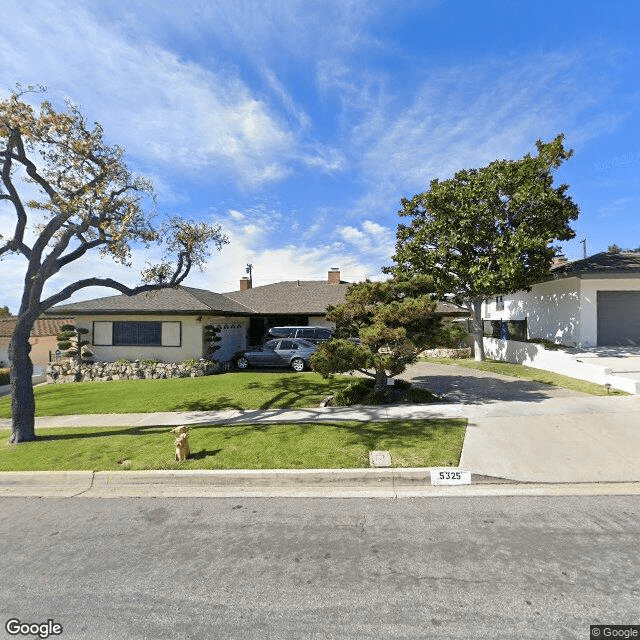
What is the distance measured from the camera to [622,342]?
1597 cm

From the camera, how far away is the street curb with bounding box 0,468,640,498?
5.36 meters

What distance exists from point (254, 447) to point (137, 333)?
1301cm

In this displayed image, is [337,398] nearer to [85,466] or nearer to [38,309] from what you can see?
[85,466]

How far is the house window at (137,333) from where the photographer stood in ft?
57.7

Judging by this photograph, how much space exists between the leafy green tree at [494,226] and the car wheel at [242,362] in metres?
8.92

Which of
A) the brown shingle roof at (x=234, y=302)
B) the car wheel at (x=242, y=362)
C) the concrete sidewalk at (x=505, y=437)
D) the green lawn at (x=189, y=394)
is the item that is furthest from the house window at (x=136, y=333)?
the concrete sidewalk at (x=505, y=437)

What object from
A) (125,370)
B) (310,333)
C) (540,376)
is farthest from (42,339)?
(540,376)

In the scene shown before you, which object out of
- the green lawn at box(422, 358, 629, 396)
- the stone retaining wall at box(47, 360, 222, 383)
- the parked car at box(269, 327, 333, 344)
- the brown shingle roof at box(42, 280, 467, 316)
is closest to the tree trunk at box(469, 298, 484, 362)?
the green lawn at box(422, 358, 629, 396)

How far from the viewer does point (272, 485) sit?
19.5 feet

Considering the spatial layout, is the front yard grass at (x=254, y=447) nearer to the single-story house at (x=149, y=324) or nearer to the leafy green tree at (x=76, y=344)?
the single-story house at (x=149, y=324)

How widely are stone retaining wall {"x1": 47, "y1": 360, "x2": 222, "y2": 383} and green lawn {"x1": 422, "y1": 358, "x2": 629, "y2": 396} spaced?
11724mm

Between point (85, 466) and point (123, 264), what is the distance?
5512mm

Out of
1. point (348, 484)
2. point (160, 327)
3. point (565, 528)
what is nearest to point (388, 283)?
point (348, 484)

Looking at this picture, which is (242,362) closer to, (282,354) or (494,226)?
(282,354)
